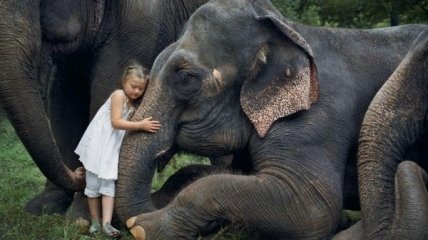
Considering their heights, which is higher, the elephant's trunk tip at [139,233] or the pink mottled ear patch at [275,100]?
the pink mottled ear patch at [275,100]

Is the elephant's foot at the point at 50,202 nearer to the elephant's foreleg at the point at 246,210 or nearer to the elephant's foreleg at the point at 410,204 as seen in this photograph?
the elephant's foreleg at the point at 246,210

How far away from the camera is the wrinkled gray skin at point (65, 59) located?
535 cm

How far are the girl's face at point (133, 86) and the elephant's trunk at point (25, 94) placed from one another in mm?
500

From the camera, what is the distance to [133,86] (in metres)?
5.43

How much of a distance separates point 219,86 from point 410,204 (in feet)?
4.99

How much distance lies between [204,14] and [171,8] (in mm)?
1252

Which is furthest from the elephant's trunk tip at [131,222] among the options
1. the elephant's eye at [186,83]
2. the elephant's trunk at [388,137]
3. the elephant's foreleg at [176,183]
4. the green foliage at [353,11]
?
the green foliage at [353,11]

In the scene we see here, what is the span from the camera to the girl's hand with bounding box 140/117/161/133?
5.20 m

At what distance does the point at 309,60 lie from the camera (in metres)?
5.24

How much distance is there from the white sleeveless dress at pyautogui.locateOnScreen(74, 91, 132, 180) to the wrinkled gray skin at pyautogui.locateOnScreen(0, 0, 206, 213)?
166 millimetres

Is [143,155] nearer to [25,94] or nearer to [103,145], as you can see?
[103,145]

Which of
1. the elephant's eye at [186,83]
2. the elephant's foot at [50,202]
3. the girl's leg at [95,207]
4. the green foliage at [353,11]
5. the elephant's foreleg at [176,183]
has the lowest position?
the green foliage at [353,11]

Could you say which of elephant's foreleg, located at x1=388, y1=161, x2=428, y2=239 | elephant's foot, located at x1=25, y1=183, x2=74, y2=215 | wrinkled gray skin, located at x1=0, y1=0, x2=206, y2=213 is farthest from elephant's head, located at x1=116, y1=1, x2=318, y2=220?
elephant's foot, located at x1=25, y1=183, x2=74, y2=215

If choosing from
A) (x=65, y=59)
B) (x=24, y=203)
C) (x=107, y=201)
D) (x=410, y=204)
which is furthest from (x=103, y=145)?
(x=410, y=204)
